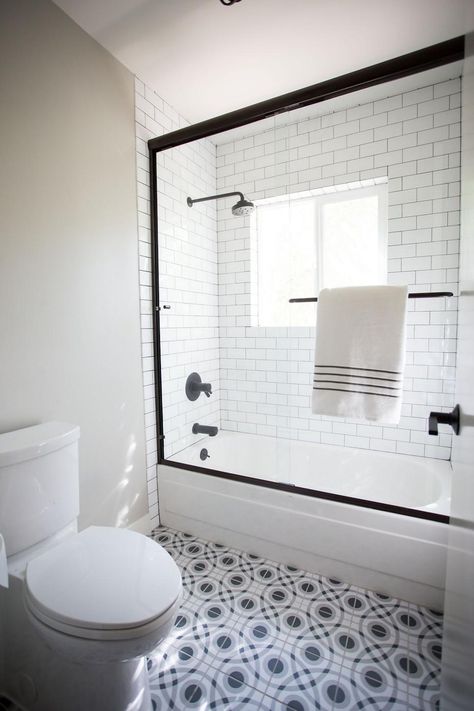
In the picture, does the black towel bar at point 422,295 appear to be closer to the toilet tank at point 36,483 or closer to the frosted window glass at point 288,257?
the frosted window glass at point 288,257

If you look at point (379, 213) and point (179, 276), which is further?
point (179, 276)

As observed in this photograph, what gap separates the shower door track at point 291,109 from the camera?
4.42 ft

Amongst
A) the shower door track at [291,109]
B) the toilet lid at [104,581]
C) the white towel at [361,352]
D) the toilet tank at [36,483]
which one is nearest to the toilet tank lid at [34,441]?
the toilet tank at [36,483]

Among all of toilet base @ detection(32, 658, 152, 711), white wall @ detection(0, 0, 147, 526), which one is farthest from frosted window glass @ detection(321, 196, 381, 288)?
toilet base @ detection(32, 658, 152, 711)

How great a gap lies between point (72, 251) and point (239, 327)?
1.14 meters

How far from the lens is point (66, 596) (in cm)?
96

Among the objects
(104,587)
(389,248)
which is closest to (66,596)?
(104,587)

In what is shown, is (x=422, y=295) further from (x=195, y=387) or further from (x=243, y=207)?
(x=195, y=387)

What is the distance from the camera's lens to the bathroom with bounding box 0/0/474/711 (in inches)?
52.7

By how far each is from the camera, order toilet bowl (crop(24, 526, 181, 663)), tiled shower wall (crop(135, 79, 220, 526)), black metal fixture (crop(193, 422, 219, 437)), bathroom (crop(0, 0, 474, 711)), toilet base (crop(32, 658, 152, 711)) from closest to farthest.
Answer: toilet bowl (crop(24, 526, 181, 663))
toilet base (crop(32, 658, 152, 711))
bathroom (crop(0, 0, 474, 711))
tiled shower wall (crop(135, 79, 220, 526))
black metal fixture (crop(193, 422, 219, 437))

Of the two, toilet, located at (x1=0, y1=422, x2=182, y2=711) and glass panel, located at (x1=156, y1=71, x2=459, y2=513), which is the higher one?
glass panel, located at (x1=156, y1=71, x2=459, y2=513)

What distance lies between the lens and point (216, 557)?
6.04ft

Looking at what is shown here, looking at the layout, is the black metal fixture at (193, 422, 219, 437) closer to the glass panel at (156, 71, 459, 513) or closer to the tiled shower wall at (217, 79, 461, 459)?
the glass panel at (156, 71, 459, 513)

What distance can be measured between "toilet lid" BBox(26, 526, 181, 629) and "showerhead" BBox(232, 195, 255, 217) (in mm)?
1785
